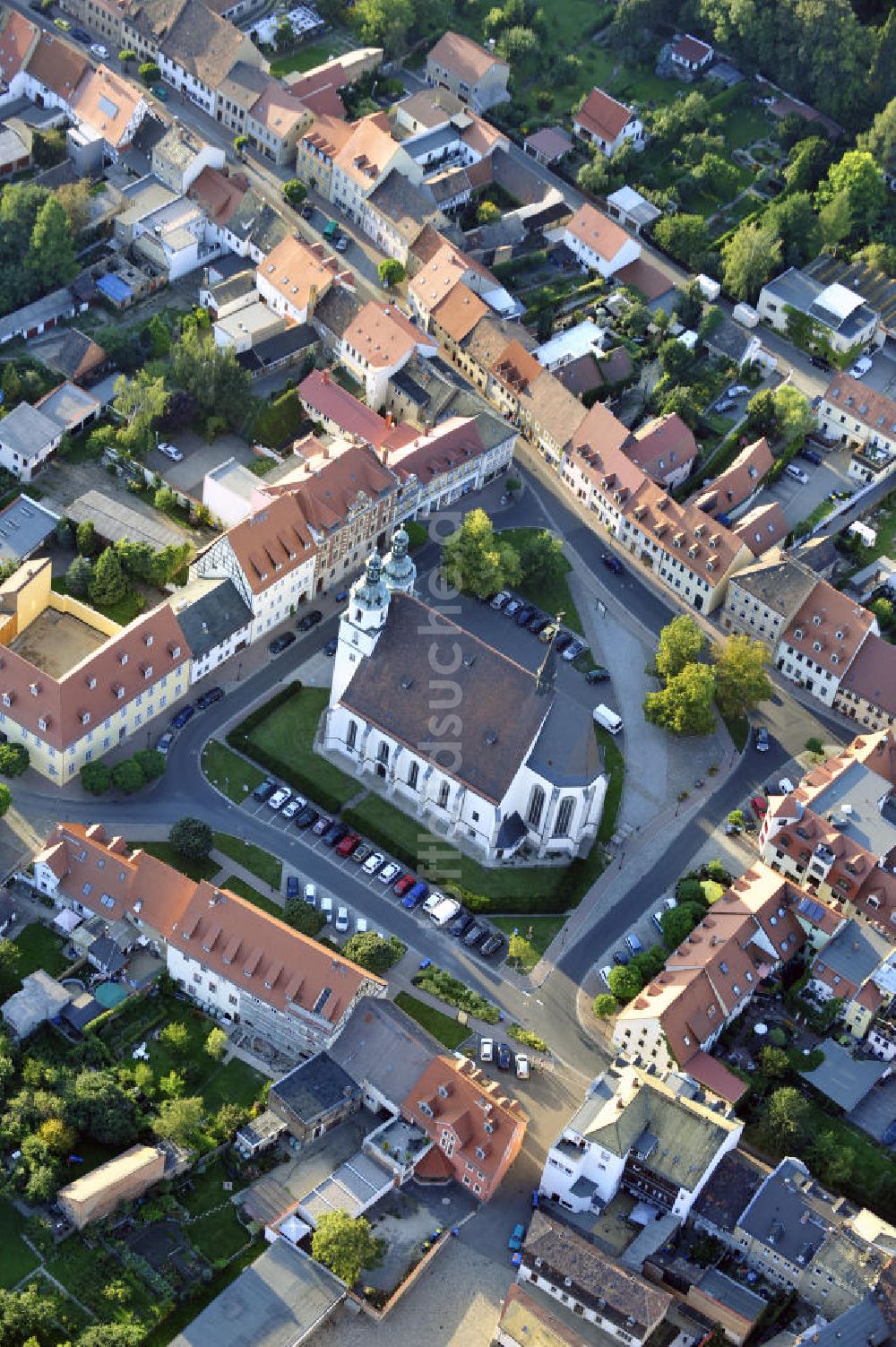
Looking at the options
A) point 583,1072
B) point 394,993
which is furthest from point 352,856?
point 583,1072

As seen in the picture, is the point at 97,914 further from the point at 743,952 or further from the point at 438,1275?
the point at 743,952

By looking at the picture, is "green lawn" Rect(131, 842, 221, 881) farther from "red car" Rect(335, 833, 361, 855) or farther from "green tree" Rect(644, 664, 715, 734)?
"green tree" Rect(644, 664, 715, 734)

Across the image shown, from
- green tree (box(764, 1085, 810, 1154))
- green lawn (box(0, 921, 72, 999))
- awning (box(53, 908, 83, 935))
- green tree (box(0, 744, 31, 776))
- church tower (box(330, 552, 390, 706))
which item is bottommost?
green lawn (box(0, 921, 72, 999))

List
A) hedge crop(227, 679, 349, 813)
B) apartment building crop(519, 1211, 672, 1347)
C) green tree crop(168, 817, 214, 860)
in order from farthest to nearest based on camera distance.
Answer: hedge crop(227, 679, 349, 813) < green tree crop(168, 817, 214, 860) < apartment building crop(519, 1211, 672, 1347)

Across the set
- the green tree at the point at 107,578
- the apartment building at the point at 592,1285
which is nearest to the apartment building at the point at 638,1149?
the apartment building at the point at 592,1285

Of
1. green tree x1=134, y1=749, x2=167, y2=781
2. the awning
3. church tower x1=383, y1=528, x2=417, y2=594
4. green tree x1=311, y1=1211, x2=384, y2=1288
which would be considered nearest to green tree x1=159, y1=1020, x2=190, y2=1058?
the awning

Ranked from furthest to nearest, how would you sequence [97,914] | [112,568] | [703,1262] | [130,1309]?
1. [112,568]
2. [97,914]
3. [703,1262]
4. [130,1309]
